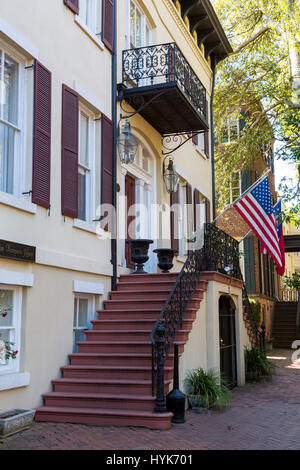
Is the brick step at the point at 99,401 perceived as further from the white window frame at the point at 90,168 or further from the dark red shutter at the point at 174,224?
the dark red shutter at the point at 174,224

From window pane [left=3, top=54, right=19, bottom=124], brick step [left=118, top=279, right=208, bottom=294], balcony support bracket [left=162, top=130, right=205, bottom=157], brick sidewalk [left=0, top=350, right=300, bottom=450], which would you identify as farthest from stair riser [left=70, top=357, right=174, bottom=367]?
balcony support bracket [left=162, top=130, right=205, bottom=157]

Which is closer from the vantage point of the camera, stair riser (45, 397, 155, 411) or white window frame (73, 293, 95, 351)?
stair riser (45, 397, 155, 411)

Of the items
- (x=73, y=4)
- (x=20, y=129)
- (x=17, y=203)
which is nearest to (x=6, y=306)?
(x=17, y=203)

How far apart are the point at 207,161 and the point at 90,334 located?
10144 millimetres

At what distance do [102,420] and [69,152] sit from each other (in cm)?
418

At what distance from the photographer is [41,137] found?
7.79m

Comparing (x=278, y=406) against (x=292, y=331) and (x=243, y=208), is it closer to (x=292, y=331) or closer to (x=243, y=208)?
(x=243, y=208)

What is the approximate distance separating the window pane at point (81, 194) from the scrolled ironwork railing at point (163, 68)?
8.56ft

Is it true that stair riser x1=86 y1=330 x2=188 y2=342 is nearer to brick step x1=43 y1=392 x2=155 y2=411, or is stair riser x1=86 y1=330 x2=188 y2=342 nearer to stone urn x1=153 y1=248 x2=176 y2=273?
brick step x1=43 y1=392 x2=155 y2=411

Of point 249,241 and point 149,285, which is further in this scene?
point 249,241

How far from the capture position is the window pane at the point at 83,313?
9.01 meters

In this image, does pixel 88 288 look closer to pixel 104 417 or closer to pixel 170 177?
pixel 104 417

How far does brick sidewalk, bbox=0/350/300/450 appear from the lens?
5833 millimetres

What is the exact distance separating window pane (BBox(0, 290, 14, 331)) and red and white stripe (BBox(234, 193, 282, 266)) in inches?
252
